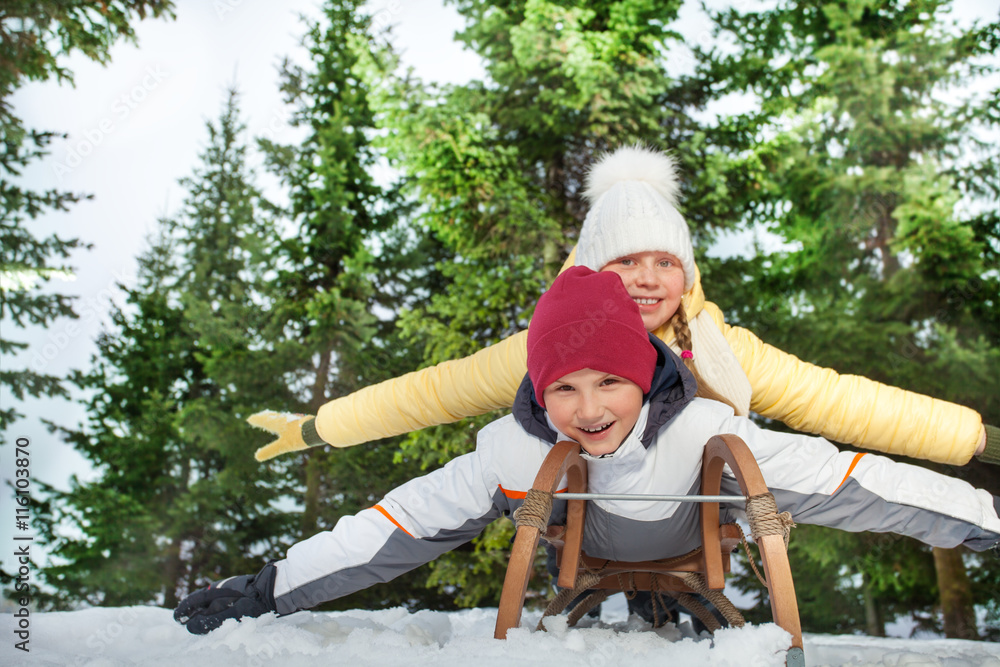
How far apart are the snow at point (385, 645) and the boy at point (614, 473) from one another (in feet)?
0.74

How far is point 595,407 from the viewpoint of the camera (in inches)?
55.9

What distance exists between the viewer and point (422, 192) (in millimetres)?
4629

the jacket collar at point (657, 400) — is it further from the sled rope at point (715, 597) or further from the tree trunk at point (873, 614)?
the tree trunk at point (873, 614)

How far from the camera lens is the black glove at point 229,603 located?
5.75 feet

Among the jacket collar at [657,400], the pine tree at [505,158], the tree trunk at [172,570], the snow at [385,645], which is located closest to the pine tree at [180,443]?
the tree trunk at [172,570]

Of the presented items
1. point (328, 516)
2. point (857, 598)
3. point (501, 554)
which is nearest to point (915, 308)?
point (857, 598)

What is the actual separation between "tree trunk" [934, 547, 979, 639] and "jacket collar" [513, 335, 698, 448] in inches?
176

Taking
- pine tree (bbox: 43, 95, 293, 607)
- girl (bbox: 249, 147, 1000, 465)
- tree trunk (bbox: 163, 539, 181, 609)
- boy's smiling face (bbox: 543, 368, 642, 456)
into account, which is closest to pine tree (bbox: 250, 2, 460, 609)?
pine tree (bbox: 43, 95, 293, 607)

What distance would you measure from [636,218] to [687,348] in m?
0.48

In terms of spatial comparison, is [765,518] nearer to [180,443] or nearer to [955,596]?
[955,596]

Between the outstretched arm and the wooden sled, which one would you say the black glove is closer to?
the wooden sled

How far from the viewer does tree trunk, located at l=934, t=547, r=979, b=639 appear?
4.63m

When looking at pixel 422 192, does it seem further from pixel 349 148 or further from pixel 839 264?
pixel 839 264

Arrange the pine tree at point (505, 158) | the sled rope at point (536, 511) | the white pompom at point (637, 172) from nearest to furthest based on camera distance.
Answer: the sled rope at point (536, 511), the white pompom at point (637, 172), the pine tree at point (505, 158)
